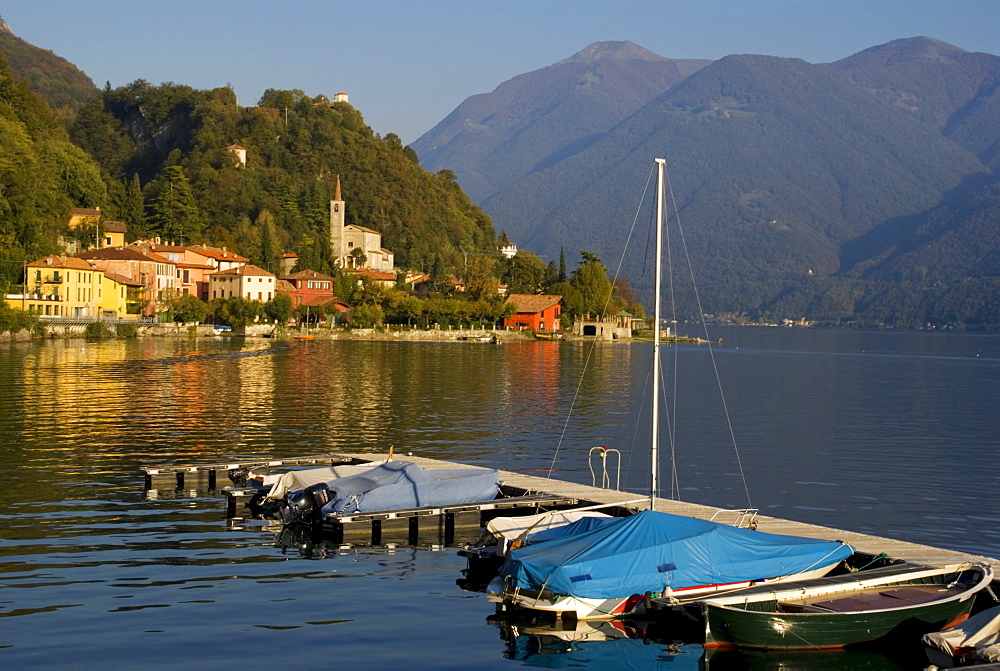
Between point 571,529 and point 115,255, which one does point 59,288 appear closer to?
point 115,255

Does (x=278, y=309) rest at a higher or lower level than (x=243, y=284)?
lower

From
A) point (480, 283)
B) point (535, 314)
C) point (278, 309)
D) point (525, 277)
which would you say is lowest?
point (278, 309)

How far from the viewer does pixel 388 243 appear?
197500 mm

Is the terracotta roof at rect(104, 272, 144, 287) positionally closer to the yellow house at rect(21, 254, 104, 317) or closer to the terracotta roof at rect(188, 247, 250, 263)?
the yellow house at rect(21, 254, 104, 317)

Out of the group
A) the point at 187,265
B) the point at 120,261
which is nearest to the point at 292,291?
the point at 187,265

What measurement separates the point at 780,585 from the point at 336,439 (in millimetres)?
25069

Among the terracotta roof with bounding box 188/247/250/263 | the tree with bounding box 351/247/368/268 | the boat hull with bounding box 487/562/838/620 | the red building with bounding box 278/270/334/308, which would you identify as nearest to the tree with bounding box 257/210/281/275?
the terracotta roof with bounding box 188/247/250/263

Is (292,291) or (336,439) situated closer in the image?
(336,439)

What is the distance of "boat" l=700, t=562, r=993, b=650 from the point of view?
57.5 feet

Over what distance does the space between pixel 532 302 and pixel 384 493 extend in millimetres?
129299

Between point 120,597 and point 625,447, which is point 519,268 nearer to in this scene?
point 625,447

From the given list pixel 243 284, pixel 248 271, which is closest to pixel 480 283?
pixel 248 271

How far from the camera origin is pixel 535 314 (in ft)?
497

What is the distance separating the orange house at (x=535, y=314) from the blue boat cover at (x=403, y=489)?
12331cm
